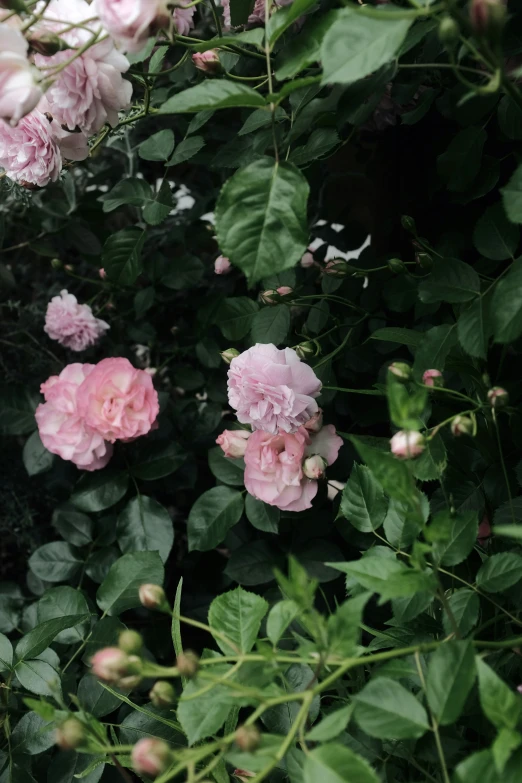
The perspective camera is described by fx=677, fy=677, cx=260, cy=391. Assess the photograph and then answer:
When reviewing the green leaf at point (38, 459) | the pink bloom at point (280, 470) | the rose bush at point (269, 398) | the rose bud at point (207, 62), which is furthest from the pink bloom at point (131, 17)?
the green leaf at point (38, 459)

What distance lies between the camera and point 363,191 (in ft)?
2.87

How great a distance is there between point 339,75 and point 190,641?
0.72 m

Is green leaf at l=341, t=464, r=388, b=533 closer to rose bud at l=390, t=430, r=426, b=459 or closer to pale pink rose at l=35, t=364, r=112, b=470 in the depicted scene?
rose bud at l=390, t=430, r=426, b=459

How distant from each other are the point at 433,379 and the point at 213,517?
299 millimetres

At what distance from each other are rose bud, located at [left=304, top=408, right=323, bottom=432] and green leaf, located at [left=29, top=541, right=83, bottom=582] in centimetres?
33

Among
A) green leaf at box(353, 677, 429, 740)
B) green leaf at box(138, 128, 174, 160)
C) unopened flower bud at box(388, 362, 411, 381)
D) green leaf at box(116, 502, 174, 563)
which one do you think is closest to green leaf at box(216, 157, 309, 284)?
unopened flower bud at box(388, 362, 411, 381)

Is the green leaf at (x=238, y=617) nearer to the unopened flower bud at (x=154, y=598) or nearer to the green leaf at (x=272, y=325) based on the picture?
the unopened flower bud at (x=154, y=598)

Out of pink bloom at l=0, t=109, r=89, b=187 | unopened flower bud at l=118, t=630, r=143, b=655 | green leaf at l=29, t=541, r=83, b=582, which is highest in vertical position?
pink bloom at l=0, t=109, r=89, b=187

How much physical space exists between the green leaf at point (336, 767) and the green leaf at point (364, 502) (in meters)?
0.20

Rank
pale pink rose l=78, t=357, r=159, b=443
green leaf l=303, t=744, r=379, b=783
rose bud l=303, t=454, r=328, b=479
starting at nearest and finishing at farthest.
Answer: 1. green leaf l=303, t=744, r=379, b=783
2. rose bud l=303, t=454, r=328, b=479
3. pale pink rose l=78, t=357, r=159, b=443

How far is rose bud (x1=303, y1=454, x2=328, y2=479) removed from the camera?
585 mm

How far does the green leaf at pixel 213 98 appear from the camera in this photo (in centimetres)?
35

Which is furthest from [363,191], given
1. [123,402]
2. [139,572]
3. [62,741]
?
[62,741]

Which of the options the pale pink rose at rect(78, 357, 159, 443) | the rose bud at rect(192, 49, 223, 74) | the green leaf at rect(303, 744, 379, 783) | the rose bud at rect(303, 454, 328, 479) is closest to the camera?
the green leaf at rect(303, 744, 379, 783)
